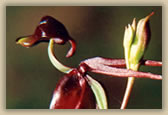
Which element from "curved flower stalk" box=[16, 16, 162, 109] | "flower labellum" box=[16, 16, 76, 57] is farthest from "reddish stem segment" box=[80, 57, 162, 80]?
"flower labellum" box=[16, 16, 76, 57]

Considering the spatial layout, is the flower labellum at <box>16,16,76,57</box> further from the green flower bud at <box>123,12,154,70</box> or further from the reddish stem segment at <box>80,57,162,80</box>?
the green flower bud at <box>123,12,154,70</box>

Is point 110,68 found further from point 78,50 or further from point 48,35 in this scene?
point 48,35

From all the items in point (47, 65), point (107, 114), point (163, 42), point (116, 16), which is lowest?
point (107, 114)

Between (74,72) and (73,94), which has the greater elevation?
(74,72)

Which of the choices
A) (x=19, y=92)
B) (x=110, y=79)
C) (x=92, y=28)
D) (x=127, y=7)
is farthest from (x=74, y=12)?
(x=19, y=92)

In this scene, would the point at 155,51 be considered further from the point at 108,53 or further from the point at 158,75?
the point at 108,53

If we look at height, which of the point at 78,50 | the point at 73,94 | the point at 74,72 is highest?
the point at 78,50

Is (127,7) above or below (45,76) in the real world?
above

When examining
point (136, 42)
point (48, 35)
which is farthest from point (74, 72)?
point (136, 42)
